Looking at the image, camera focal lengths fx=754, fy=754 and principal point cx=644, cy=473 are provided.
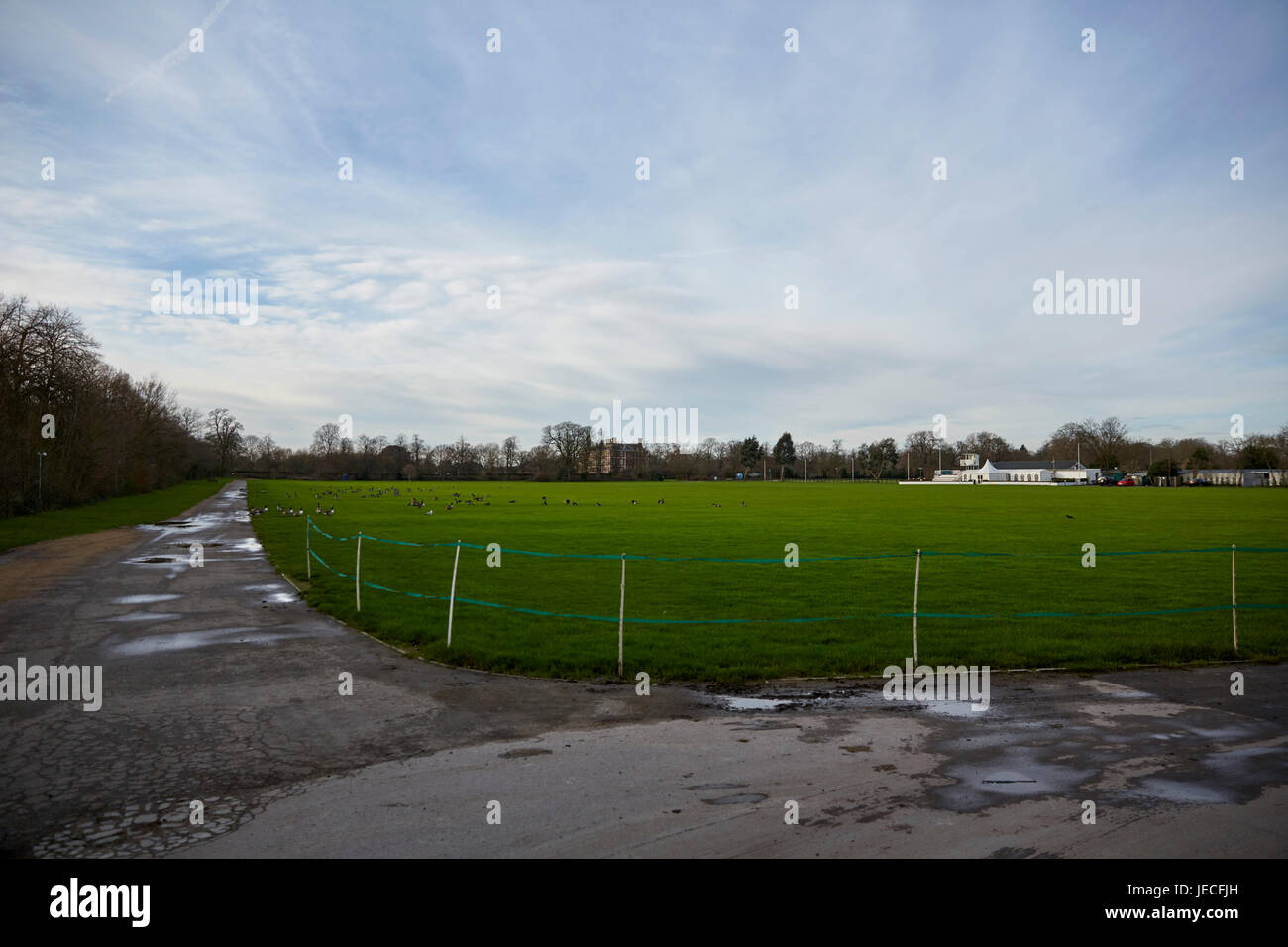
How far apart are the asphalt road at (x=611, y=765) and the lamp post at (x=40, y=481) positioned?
140ft

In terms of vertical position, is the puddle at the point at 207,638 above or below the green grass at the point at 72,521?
below

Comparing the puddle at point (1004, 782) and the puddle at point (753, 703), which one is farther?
the puddle at point (753, 703)

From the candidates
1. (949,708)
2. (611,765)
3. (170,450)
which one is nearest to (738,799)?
(611,765)

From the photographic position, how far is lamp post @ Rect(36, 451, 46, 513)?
4425cm

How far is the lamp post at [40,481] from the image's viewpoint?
4425 centimetres

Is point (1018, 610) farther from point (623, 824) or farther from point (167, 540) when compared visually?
point (167, 540)

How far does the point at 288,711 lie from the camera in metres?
8.21

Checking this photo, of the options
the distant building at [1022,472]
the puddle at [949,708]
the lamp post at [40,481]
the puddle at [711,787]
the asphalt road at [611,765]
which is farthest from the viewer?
the distant building at [1022,472]

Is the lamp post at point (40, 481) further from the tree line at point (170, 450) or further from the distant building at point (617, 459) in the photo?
the distant building at point (617, 459)

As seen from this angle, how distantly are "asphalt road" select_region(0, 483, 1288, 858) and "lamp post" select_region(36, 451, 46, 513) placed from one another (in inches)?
1679

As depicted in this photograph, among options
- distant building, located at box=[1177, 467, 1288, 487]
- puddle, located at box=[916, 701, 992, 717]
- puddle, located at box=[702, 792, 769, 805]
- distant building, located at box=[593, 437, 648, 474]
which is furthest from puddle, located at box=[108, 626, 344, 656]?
distant building, located at box=[593, 437, 648, 474]

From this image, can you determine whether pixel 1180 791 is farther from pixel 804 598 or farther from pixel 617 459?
pixel 617 459

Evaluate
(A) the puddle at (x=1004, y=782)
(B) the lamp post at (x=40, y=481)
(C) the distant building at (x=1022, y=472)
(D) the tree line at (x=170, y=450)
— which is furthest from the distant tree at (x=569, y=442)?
(A) the puddle at (x=1004, y=782)
